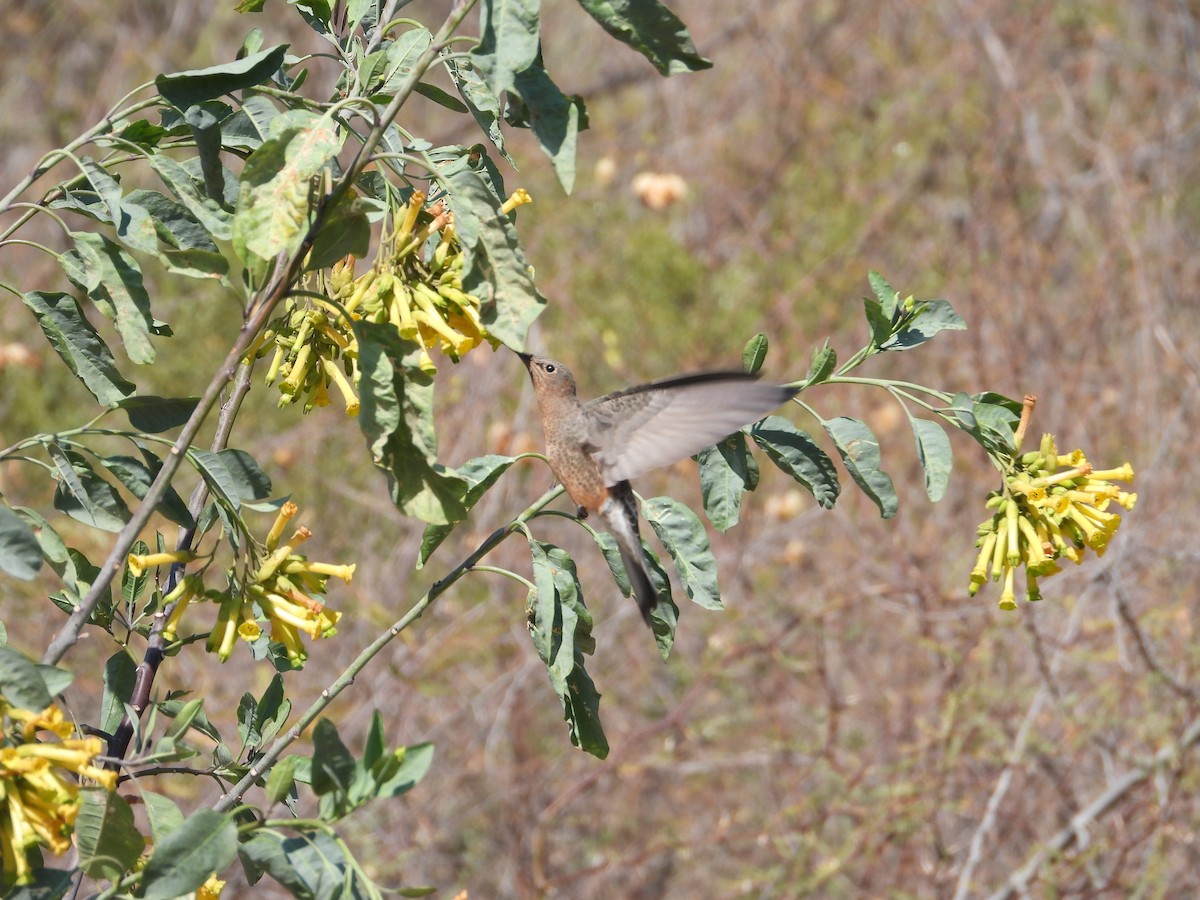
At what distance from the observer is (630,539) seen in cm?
189

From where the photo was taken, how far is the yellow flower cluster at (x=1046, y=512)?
1.62 meters

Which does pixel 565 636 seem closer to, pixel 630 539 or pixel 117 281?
pixel 630 539

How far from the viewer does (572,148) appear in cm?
122

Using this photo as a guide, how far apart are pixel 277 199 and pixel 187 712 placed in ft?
1.92

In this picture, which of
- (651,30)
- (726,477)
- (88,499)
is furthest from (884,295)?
(88,499)

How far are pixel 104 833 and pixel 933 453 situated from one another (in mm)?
1151

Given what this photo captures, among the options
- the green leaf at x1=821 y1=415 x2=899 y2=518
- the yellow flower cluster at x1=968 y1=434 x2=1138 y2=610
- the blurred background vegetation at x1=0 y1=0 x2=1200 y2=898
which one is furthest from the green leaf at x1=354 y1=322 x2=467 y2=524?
the blurred background vegetation at x1=0 y1=0 x2=1200 y2=898

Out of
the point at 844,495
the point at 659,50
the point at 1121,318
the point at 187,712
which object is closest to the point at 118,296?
the point at 187,712

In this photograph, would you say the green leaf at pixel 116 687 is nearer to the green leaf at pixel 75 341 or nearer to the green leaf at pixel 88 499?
the green leaf at pixel 88 499

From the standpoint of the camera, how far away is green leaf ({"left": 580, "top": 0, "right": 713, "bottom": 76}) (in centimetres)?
118

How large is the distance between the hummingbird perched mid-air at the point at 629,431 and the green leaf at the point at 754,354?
1.7 inches

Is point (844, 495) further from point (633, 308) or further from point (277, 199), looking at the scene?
point (277, 199)

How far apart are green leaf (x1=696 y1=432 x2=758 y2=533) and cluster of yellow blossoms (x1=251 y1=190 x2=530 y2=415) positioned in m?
0.38

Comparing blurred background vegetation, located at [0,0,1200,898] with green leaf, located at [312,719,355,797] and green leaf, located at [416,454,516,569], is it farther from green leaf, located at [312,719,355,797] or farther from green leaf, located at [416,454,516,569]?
green leaf, located at [312,719,355,797]
